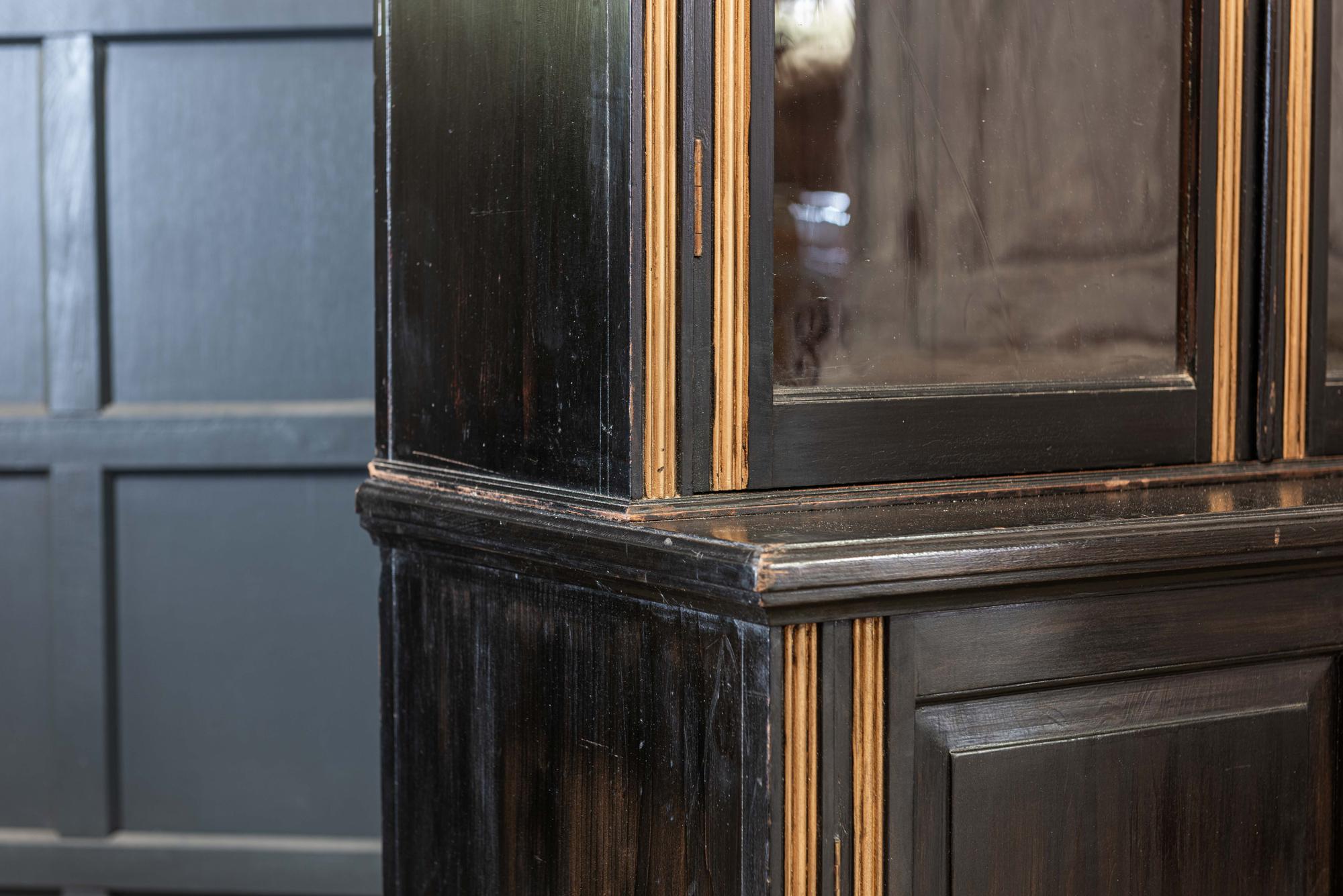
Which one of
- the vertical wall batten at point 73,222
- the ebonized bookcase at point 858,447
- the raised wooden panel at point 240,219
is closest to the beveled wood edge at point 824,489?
the ebonized bookcase at point 858,447

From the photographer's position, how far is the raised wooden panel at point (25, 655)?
5.88ft

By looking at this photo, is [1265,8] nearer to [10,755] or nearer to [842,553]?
[842,553]

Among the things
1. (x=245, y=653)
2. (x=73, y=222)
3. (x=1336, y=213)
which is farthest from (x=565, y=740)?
(x=73, y=222)

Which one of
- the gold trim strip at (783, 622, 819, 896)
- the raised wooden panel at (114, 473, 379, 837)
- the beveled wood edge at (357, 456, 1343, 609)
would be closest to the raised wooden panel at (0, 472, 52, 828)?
the raised wooden panel at (114, 473, 379, 837)

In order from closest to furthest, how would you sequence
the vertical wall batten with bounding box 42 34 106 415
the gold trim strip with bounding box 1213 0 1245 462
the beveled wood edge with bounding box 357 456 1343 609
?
the beveled wood edge with bounding box 357 456 1343 609 < the gold trim strip with bounding box 1213 0 1245 462 < the vertical wall batten with bounding box 42 34 106 415

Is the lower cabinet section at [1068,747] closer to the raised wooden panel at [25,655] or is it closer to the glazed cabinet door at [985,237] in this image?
the glazed cabinet door at [985,237]

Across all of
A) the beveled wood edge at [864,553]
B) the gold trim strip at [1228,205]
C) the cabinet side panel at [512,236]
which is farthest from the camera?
the gold trim strip at [1228,205]

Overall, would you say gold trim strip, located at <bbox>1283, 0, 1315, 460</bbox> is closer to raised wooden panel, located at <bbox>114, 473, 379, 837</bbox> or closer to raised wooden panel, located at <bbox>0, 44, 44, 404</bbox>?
raised wooden panel, located at <bbox>114, 473, 379, 837</bbox>

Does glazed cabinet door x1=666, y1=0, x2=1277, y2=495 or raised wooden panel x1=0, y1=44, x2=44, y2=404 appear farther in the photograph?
raised wooden panel x1=0, y1=44, x2=44, y2=404

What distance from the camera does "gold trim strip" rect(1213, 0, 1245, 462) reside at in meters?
0.94

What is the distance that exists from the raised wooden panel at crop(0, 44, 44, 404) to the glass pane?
5.06 feet

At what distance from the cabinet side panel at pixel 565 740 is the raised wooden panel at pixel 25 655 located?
104cm

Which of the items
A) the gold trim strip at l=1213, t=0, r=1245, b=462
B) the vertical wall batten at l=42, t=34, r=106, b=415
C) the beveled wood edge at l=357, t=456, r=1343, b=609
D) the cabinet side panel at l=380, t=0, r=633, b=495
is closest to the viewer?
the beveled wood edge at l=357, t=456, r=1343, b=609

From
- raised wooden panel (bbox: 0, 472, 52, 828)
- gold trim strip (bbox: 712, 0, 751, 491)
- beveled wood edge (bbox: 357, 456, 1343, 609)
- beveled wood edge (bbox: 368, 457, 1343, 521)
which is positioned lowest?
raised wooden panel (bbox: 0, 472, 52, 828)
